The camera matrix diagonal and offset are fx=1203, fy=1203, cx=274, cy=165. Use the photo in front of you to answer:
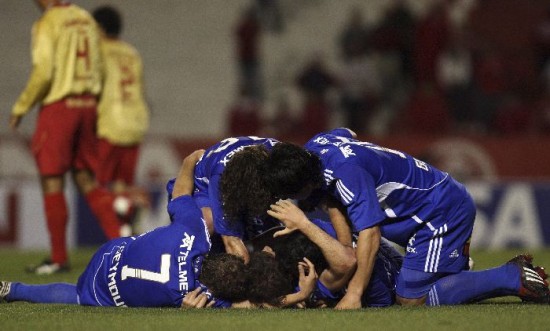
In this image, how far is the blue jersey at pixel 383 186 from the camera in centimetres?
633

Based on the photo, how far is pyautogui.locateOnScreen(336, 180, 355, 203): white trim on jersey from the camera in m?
6.33

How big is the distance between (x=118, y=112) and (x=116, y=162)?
528 mm

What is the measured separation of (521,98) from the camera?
1614 centimetres

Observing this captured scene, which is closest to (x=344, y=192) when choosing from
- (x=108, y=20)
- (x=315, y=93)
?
(x=108, y=20)

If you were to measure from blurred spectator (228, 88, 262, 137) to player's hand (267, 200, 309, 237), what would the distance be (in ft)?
28.5

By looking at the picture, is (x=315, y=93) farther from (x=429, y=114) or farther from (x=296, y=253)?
(x=296, y=253)

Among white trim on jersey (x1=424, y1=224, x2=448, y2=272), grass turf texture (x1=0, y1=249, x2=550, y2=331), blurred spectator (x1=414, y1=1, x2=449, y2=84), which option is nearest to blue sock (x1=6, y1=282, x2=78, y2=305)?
grass turf texture (x1=0, y1=249, x2=550, y2=331)

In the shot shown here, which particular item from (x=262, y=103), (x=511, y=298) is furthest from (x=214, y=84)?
(x=511, y=298)

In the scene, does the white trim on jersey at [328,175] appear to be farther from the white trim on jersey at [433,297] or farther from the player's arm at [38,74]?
the player's arm at [38,74]

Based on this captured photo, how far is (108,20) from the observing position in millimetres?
11070

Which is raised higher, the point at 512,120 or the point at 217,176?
the point at 217,176

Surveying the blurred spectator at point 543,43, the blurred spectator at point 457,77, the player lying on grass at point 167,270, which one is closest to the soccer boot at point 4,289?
the player lying on grass at point 167,270

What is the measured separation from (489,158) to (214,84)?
4058 mm

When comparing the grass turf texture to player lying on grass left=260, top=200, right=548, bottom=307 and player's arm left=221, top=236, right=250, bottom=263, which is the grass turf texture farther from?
player's arm left=221, top=236, right=250, bottom=263
